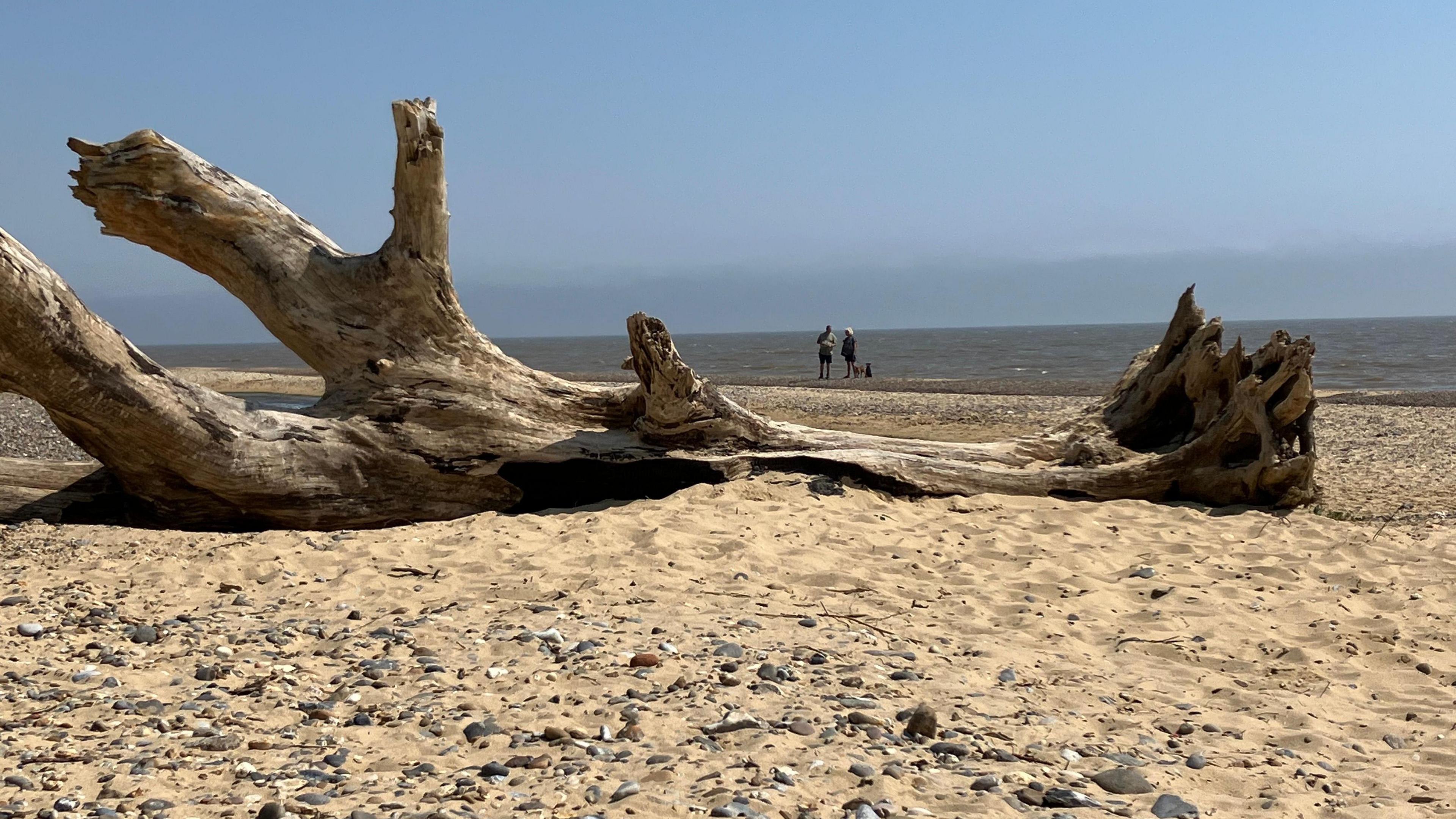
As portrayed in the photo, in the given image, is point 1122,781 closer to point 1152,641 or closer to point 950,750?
point 950,750

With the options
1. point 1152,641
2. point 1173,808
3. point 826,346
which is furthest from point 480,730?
point 826,346

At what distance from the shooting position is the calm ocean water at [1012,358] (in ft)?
117

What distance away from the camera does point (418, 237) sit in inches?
318

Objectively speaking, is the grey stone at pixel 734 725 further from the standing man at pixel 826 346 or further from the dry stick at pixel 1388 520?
the standing man at pixel 826 346

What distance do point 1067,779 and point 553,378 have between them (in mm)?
6112

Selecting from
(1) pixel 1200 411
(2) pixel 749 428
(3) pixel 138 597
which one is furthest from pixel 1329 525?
(3) pixel 138 597

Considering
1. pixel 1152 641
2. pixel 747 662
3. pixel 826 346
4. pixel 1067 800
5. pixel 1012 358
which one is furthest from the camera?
pixel 1012 358

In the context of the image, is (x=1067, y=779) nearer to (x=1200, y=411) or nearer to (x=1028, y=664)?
(x=1028, y=664)

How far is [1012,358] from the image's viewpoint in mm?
52875

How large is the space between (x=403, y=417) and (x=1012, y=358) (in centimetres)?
4778

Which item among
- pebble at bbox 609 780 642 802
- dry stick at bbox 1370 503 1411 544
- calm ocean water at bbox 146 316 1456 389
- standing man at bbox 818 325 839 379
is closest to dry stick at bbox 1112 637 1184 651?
dry stick at bbox 1370 503 1411 544

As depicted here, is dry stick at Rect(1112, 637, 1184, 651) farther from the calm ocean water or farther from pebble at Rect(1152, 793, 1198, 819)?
the calm ocean water

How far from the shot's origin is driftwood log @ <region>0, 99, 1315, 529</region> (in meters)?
7.14

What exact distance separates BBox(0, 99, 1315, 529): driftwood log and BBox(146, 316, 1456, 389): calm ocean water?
5.36 feet
